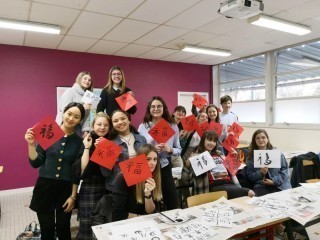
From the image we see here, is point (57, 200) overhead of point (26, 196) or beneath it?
overhead

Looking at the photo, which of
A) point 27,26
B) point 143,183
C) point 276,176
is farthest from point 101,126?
point 27,26

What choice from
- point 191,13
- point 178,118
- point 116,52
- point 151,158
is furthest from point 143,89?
point 151,158

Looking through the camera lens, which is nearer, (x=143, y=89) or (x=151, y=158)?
(x=151, y=158)

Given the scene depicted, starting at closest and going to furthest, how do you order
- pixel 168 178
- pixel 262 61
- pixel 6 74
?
pixel 168 178, pixel 6 74, pixel 262 61

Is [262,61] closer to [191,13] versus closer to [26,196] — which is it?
[191,13]

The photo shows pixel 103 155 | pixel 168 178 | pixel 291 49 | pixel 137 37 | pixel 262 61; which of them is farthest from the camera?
pixel 262 61

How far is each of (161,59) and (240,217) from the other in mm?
4955

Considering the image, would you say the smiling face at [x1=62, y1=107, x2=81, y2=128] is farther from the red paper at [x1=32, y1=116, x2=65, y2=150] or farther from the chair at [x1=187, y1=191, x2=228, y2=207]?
the chair at [x1=187, y1=191, x2=228, y2=207]

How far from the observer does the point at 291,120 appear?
530 cm

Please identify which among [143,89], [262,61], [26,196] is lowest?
[26,196]

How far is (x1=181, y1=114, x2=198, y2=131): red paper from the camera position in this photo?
3057 mm

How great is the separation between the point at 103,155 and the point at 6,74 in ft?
12.6

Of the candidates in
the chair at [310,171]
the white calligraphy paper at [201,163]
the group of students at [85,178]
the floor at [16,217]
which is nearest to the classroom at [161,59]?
the floor at [16,217]

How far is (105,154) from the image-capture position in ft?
5.91
